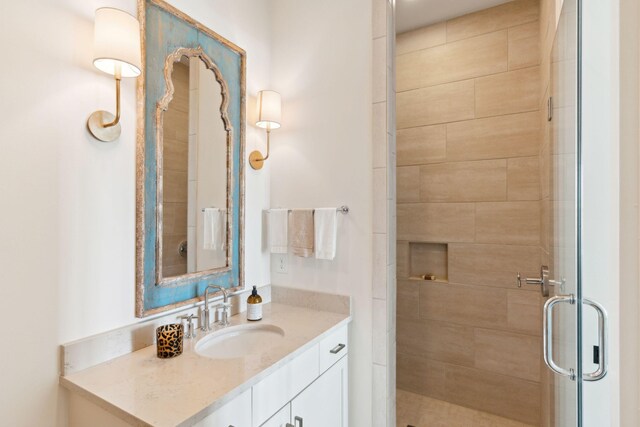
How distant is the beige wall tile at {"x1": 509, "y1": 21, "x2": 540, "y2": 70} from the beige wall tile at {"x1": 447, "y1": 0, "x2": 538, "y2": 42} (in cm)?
5

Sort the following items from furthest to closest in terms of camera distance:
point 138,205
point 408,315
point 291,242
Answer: point 408,315 < point 291,242 < point 138,205

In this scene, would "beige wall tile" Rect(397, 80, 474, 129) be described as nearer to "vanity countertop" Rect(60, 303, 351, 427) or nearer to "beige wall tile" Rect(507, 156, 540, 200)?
"beige wall tile" Rect(507, 156, 540, 200)

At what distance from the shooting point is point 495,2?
2197 millimetres

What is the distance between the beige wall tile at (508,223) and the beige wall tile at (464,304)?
36 centimetres

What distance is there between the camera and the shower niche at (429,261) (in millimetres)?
2469

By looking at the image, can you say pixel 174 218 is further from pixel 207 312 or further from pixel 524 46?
pixel 524 46

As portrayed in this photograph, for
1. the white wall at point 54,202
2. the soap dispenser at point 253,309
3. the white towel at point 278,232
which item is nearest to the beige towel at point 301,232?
the white towel at point 278,232

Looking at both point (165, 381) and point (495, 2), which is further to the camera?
point (495, 2)

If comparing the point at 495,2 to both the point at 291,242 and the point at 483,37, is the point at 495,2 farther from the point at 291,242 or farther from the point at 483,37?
the point at 291,242

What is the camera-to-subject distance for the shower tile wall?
214 cm

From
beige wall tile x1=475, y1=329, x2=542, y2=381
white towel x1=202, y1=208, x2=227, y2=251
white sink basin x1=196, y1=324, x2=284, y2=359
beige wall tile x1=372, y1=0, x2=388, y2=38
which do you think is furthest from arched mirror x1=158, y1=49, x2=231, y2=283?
beige wall tile x1=475, y1=329, x2=542, y2=381

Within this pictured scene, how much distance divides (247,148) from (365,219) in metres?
0.78

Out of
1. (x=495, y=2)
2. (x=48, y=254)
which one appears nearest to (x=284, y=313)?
(x=48, y=254)

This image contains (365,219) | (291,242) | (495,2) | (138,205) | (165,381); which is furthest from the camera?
(495,2)
